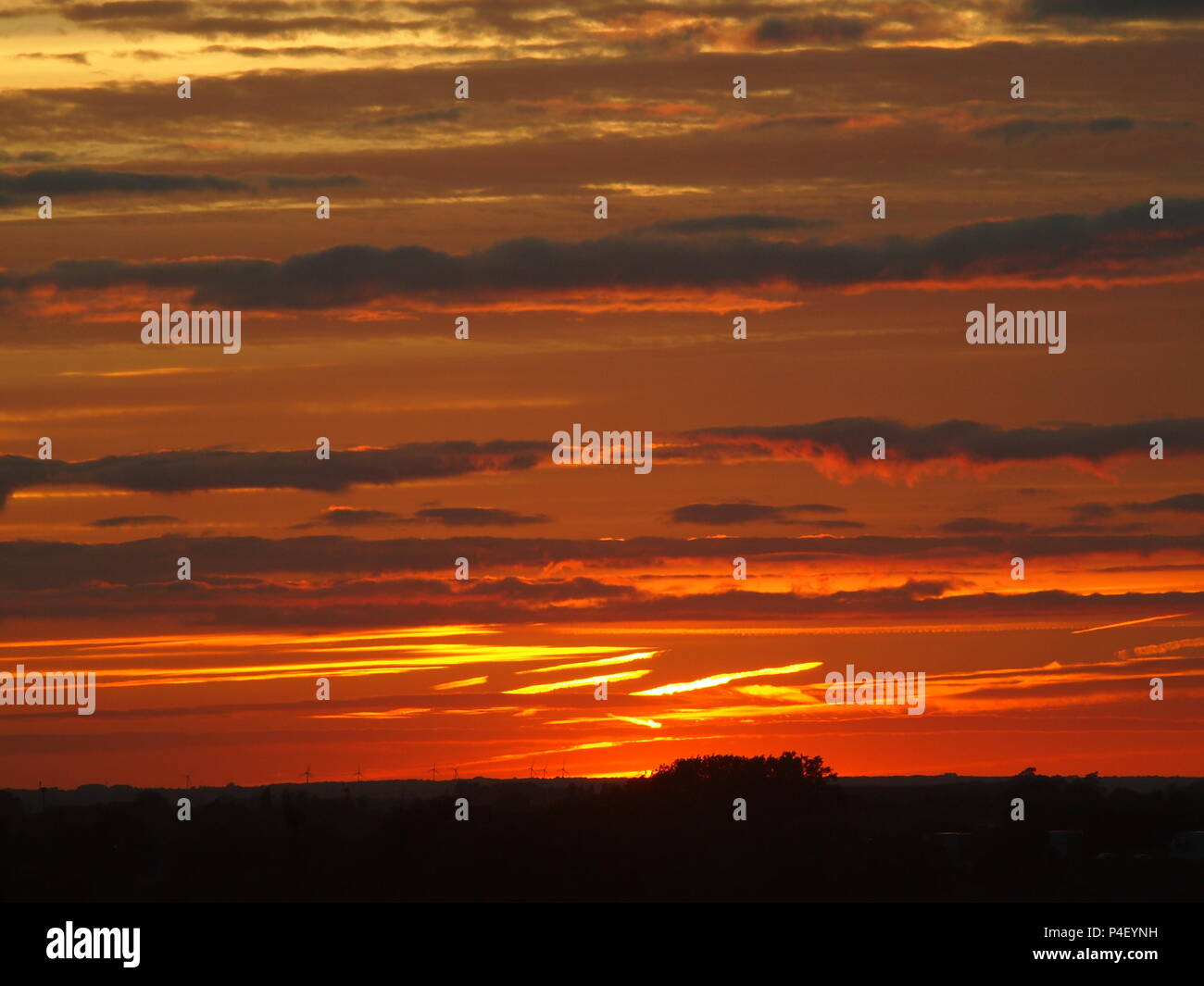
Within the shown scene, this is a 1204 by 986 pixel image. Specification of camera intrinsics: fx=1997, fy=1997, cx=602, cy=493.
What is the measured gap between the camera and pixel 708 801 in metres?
126

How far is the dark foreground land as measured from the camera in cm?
10081

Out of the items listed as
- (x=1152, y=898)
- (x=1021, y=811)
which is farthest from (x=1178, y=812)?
(x=1152, y=898)

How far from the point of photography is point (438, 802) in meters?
123

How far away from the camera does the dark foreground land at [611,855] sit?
331 ft

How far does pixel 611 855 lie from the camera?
4045 inches
